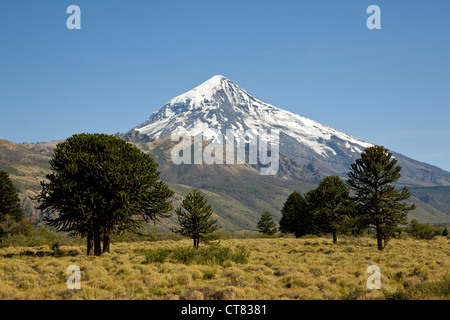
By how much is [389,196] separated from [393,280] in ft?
80.3

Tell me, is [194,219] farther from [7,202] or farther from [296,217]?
[296,217]

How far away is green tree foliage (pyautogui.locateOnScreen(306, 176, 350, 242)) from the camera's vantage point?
53375 millimetres

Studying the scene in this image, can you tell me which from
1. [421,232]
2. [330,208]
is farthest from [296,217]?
[421,232]

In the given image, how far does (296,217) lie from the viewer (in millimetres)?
77125

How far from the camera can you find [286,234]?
78562mm

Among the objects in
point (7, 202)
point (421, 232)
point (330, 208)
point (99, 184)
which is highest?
point (99, 184)

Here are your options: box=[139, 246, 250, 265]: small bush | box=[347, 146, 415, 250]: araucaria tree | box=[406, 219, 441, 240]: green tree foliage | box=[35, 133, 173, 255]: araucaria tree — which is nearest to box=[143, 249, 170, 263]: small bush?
box=[139, 246, 250, 265]: small bush

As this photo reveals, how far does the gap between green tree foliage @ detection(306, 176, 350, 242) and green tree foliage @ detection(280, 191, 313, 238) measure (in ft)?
47.0

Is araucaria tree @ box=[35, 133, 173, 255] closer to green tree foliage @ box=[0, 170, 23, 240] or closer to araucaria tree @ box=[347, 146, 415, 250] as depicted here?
araucaria tree @ box=[347, 146, 415, 250]

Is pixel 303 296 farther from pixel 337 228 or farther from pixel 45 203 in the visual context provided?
pixel 337 228

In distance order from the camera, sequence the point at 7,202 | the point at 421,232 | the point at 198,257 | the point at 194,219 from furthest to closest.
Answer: the point at 421,232
the point at 7,202
the point at 194,219
the point at 198,257

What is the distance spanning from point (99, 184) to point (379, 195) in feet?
98.0

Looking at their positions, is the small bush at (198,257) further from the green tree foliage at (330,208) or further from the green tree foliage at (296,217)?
the green tree foliage at (296,217)

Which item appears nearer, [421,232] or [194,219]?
[194,219]
